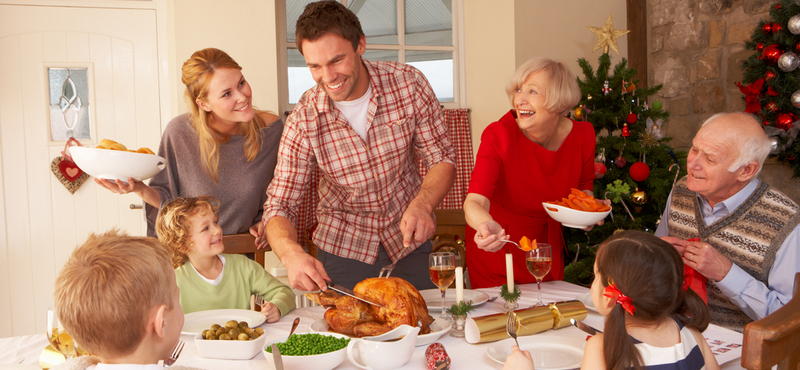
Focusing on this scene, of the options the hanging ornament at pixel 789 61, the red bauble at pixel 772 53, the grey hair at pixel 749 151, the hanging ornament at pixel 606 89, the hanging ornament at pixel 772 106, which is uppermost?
the red bauble at pixel 772 53

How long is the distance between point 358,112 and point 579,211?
2.98ft

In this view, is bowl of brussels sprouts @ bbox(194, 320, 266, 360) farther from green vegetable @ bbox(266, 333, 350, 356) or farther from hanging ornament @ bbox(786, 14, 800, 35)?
hanging ornament @ bbox(786, 14, 800, 35)

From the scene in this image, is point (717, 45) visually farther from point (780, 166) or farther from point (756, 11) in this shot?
point (780, 166)

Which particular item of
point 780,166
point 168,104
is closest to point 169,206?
point 168,104

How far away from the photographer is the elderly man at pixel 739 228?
161cm

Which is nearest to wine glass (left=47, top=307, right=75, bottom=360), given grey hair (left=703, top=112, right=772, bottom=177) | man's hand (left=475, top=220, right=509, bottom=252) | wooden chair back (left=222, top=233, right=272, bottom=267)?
wooden chair back (left=222, top=233, right=272, bottom=267)

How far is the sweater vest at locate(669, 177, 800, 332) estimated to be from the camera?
1667 millimetres

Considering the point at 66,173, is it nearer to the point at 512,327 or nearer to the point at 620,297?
the point at 512,327

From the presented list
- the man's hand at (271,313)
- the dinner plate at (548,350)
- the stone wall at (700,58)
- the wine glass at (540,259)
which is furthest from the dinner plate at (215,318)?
the stone wall at (700,58)

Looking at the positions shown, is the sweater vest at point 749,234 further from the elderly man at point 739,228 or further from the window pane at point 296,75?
the window pane at point 296,75

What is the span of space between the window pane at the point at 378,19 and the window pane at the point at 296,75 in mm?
544

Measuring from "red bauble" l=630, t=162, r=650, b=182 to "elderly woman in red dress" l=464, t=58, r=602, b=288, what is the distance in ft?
2.96

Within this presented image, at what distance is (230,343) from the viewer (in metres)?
1.23

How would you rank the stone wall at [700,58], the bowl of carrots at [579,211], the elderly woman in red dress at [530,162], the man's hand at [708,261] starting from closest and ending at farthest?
the man's hand at [708,261], the bowl of carrots at [579,211], the elderly woman in red dress at [530,162], the stone wall at [700,58]
